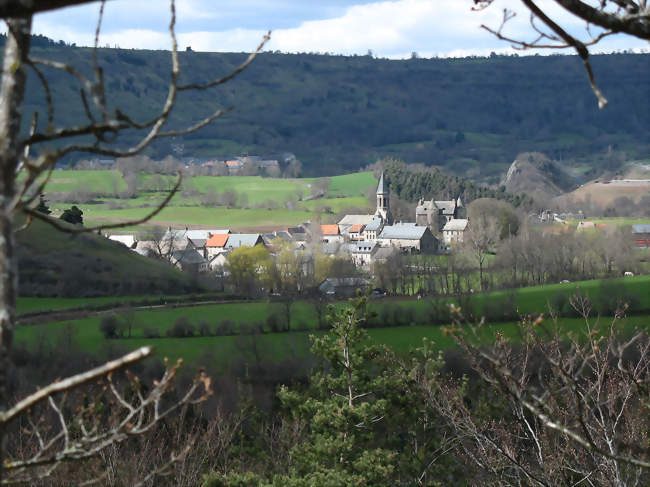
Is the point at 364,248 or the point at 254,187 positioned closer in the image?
the point at 364,248

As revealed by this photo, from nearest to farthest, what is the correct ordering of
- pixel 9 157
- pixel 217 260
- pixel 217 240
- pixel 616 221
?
pixel 9 157, pixel 217 260, pixel 217 240, pixel 616 221

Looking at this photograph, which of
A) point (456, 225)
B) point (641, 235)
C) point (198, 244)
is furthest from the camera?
A: point (456, 225)

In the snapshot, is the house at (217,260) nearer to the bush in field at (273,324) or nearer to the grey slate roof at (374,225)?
the grey slate roof at (374,225)

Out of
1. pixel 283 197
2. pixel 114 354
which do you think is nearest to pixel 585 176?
pixel 283 197

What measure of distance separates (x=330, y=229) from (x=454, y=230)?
17.5 m

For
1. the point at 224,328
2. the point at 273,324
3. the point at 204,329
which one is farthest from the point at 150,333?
the point at 273,324

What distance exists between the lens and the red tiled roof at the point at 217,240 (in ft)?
312

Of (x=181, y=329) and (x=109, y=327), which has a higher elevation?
(x=109, y=327)

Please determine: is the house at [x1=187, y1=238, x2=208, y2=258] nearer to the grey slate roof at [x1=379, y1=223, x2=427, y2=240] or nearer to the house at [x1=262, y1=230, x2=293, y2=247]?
the house at [x1=262, y1=230, x2=293, y2=247]

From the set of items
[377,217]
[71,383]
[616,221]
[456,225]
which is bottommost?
[616,221]

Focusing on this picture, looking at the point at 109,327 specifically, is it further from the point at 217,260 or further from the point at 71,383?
the point at 217,260

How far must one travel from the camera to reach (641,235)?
8844cm

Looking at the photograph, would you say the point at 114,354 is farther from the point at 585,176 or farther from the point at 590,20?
the point at 585,176

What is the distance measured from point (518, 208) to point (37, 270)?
84257 millimetres
